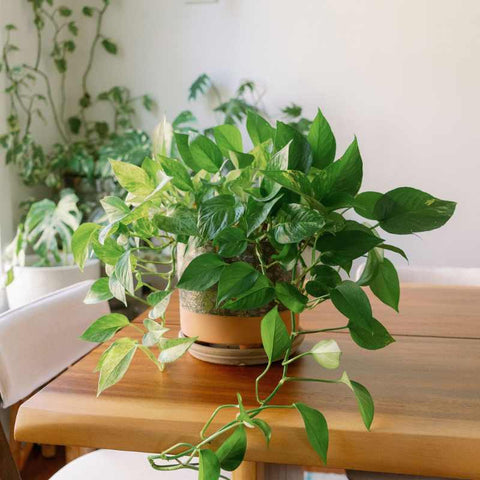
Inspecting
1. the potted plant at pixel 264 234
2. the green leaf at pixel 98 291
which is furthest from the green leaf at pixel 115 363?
the green leaf at pixel 98 291

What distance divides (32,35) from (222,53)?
94 centimetres

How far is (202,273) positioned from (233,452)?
0.23m

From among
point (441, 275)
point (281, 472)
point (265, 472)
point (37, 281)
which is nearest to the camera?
point (265, 472)

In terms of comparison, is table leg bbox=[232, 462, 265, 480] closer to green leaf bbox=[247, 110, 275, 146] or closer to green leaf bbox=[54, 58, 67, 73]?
green leaf bbox=[247, 110, 275, 146]

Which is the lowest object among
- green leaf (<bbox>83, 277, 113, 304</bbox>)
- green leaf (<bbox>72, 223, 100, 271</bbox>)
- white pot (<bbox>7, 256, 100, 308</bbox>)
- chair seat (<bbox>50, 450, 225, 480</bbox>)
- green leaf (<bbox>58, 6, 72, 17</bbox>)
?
chair seat (<bbox>50, 450, 225, 480</bbox>)

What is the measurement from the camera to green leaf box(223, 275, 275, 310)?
77 cm

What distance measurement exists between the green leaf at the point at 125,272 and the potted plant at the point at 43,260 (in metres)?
1.48

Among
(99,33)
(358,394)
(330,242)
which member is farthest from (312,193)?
(99,33)

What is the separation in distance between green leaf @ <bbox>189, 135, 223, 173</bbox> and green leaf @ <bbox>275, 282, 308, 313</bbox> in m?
0.20

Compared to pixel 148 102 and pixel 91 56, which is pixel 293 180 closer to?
pixel 148 102

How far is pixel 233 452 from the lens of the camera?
64 cm

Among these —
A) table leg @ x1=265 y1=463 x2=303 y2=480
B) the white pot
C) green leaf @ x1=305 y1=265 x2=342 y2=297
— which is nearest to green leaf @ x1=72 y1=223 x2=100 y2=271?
green leaf @ x1=305 y1=265 x2=342 y2=297

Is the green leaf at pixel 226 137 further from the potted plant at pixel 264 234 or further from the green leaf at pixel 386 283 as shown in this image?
the green leaf at pixel 386 283

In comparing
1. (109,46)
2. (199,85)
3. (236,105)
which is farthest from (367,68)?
(109,46)
